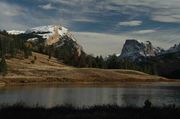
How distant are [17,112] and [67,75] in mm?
164782

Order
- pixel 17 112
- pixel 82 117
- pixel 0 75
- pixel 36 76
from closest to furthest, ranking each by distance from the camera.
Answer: pixel 82 117
pixel 17 112
pixel 0 75
pixel 36 76

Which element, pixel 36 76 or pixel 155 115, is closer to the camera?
pixel 155 115

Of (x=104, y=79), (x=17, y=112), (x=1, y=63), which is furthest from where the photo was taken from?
(x=104, y=79)

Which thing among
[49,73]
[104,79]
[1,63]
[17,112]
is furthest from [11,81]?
[17,112]

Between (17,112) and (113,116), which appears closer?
(113,116)

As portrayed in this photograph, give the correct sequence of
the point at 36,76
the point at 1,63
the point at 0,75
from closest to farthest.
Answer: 1. the point at 1,63
2. the point at 0,75
3. the point at 36,76

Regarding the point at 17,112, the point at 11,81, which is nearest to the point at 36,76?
the point at 11,81

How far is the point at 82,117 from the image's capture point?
25.2 m

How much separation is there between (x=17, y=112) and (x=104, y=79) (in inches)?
6704

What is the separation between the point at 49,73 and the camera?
633ft

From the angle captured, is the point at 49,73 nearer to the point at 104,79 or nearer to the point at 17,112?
the point at 104,79

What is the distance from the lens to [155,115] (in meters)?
25.9

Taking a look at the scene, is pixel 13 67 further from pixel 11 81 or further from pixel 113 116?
pixel 113 116

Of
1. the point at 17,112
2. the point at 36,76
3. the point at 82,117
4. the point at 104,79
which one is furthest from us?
the point at 104,79
